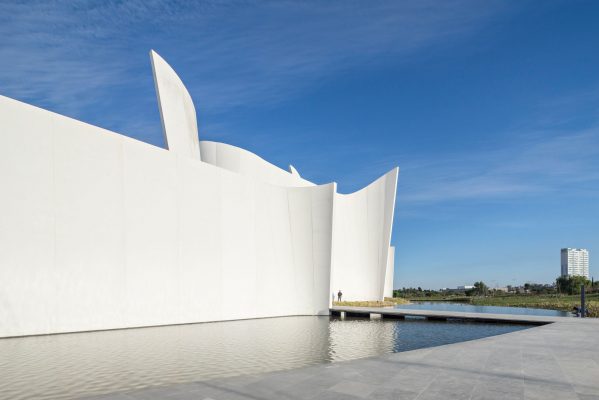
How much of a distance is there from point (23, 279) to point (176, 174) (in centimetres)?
551

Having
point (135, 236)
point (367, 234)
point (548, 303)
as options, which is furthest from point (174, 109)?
point (548, 303)

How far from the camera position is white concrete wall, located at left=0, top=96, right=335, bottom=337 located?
425 inches

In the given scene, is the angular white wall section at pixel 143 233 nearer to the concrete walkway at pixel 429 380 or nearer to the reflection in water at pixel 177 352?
the reflection in water at pixel 177 352

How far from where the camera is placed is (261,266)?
17.7 m

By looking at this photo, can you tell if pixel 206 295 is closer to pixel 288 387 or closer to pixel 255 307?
pixel 255 307

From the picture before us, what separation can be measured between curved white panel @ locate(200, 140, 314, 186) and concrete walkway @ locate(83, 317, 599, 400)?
62.0 feet

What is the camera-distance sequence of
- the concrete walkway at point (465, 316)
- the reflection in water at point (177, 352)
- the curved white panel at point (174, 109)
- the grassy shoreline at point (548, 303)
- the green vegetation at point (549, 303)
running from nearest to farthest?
the reflection in water at point (177, 352) → the concrete walkway at point (465, 316) → the curved white panel at point (174, 109) → the green vegetation at point (549, 303) → the grassy shoreline at point (548, 303)

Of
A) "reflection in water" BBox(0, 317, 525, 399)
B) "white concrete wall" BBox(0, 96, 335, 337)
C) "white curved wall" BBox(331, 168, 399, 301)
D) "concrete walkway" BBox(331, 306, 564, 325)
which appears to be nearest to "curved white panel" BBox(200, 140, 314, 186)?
"white curved wall" BBox(331, 168, 399, 301)

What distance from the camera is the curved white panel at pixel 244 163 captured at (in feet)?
Answer: 83.4

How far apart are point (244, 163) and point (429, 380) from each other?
821 inches

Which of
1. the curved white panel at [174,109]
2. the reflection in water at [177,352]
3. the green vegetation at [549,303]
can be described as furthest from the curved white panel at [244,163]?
the green vegetation at [549,303]

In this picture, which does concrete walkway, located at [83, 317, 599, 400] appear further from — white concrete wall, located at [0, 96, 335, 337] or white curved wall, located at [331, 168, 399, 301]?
white curved wall, located at [331, 168, 399, 301]

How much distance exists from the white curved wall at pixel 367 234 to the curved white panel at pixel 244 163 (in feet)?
12.1

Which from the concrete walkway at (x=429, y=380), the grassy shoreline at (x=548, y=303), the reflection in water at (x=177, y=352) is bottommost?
the grassy shoreline at (x=548, y=303)
